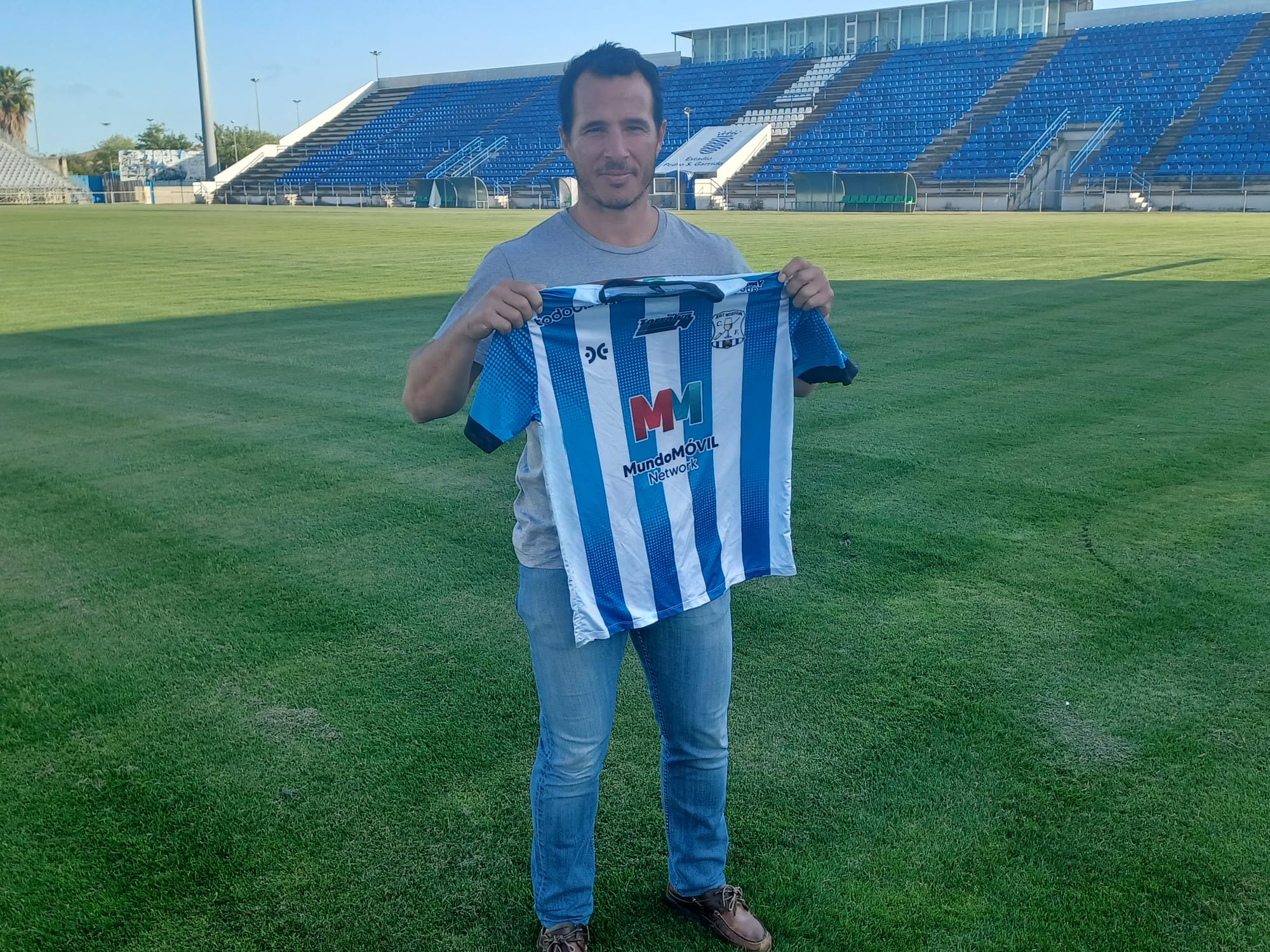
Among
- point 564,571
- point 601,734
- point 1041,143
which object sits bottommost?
point 601,734

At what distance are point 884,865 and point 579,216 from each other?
178 centimetres

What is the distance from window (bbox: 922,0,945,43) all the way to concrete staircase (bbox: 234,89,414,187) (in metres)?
33.4

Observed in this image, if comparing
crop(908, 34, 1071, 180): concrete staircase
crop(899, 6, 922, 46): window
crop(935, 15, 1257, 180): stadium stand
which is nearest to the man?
crop(935, 15, 1257, 180): stadium stand

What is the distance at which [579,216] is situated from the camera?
7.92 ft

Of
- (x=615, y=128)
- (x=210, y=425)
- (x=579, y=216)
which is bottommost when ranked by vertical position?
(x=210, y=425)

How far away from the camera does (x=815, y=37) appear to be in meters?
59.4

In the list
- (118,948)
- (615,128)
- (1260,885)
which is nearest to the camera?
(615,128)

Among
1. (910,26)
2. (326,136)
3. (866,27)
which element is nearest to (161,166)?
(326,136)

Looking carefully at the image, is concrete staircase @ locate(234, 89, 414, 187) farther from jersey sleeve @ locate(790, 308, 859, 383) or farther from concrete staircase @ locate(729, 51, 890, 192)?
jersey sleeve @ locate(790, 308, 859, 383)

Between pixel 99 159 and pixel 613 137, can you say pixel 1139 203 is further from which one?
pixel 99 159

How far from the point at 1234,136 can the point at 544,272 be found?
44.3 meters

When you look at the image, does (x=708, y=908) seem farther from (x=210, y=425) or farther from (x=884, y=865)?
(x=210, y=425)

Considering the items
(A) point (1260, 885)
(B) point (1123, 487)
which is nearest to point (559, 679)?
(A) point (1260, 885)

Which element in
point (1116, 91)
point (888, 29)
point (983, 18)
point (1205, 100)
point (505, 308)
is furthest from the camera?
point (888, 29)
